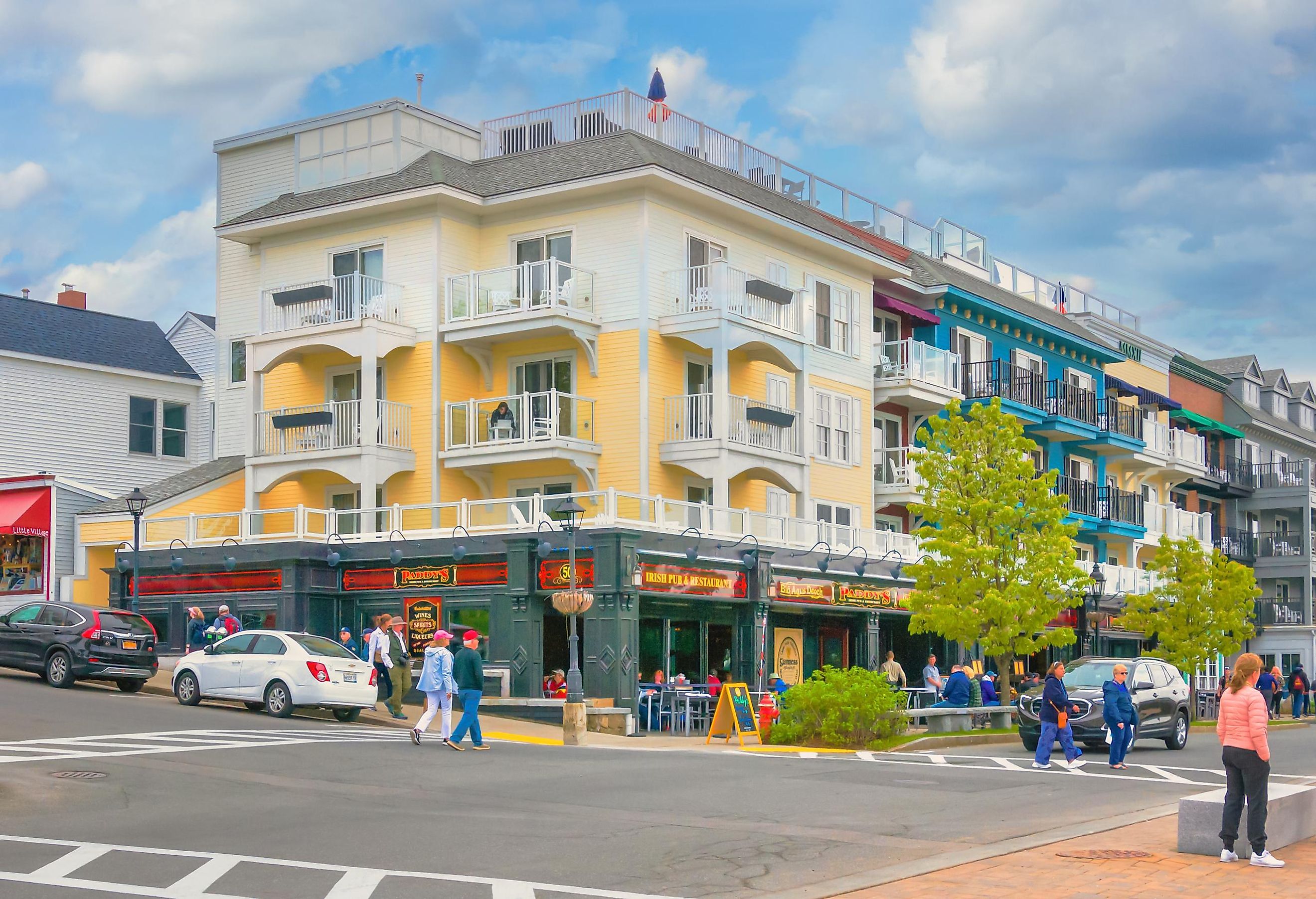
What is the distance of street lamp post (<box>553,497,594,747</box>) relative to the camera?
2431cm

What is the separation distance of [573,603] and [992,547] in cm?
1082

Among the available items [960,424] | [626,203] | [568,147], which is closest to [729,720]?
[960,424]

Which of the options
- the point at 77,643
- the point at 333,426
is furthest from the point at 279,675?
the point at 333,426

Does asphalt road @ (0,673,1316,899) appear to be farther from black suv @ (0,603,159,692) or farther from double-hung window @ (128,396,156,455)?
double-hung window @ (128,396,156,455)

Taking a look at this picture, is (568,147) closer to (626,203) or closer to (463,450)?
(626,203)

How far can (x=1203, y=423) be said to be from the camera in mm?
61281

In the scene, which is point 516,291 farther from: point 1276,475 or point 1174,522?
point 1276,475

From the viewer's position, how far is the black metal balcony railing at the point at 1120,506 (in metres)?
50.8

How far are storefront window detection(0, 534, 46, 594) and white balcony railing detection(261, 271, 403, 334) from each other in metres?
7.57

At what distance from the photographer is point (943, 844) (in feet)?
42.4

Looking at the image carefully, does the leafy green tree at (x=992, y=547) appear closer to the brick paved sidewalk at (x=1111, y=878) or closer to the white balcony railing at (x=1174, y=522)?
the brick paved sidewalk at (x=1111, y=878)

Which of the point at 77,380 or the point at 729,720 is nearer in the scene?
the point at 729,720

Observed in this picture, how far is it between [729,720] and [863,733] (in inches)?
84.8

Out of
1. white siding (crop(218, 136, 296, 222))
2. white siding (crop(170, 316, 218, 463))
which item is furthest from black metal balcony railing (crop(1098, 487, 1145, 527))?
white siding (crop(170, 316, 218, 463))
